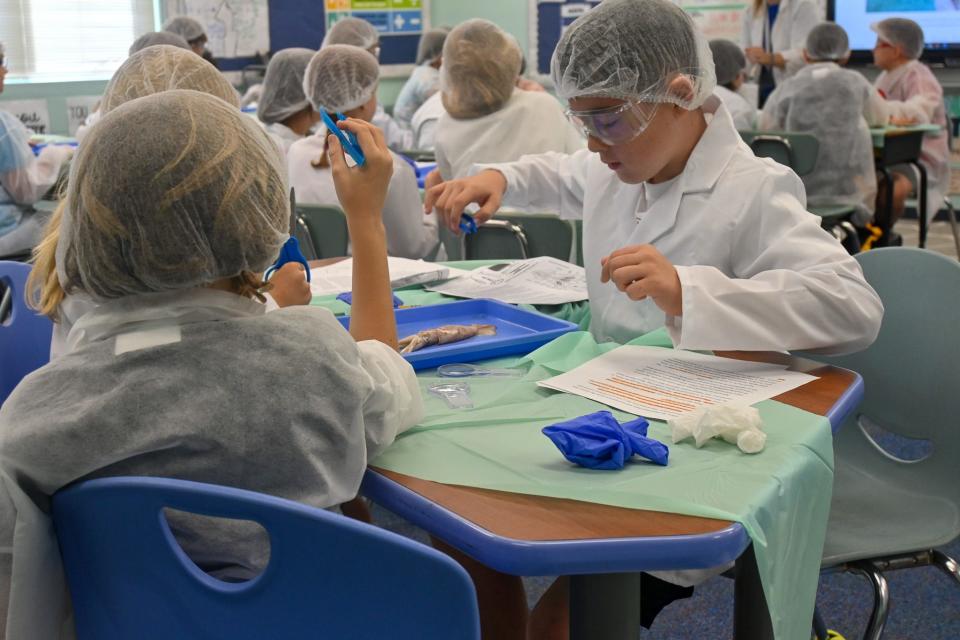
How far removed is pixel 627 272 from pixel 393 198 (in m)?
1.70

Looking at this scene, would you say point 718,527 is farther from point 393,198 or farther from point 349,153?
point 393,198

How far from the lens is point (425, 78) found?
655cm

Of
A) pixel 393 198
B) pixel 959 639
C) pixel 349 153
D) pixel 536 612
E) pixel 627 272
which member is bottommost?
pixel 959 639

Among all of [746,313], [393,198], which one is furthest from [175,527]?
[393,198]

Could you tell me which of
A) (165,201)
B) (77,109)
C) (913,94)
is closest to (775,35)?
(913,94)

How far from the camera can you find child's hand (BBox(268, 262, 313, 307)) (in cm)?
142

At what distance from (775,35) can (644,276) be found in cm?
638

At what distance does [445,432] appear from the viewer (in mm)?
1177

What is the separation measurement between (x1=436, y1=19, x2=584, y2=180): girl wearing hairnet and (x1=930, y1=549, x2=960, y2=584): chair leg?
2.35m

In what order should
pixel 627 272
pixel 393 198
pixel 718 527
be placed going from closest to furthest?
pixel 718 527
pixel 627 272
pixel 393 198

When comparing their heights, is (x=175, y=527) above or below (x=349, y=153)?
below

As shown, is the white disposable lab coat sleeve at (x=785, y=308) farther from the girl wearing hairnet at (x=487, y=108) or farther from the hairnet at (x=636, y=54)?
the girl wearing hairnet at (x=487, y=108)

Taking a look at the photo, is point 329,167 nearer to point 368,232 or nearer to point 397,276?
point 397,276

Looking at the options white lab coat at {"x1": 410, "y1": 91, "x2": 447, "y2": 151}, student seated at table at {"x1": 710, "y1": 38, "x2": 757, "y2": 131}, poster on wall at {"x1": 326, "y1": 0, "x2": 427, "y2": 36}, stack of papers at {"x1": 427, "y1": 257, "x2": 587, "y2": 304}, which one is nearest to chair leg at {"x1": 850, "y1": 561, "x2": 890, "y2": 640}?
stack of papers at {"x1": 427, "y1": 257, "x2": 587, "y2": 304}
